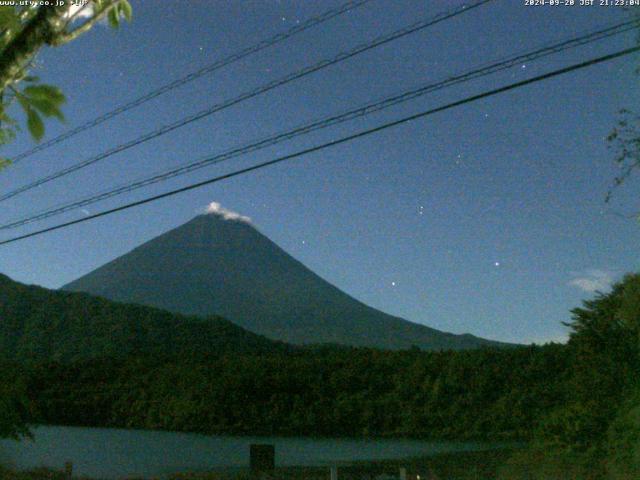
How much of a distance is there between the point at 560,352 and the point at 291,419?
33.8 feet

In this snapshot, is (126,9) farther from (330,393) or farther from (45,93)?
(330,393)

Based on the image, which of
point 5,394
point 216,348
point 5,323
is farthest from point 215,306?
→ point 5,394

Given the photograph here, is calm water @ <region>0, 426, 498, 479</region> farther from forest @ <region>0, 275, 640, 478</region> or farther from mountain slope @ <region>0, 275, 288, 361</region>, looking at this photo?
mountain slope @ <region>0, 275, 288, 361</region>

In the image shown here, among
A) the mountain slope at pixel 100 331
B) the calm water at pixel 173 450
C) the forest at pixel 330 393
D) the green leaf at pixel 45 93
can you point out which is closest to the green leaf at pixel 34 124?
the green leaf at pixel 45 93

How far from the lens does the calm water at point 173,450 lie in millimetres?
20781

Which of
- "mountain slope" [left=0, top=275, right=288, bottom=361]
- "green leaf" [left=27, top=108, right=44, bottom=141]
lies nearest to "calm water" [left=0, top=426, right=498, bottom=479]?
"green leaf" [left=27, top=108, right=44, bottom=141]

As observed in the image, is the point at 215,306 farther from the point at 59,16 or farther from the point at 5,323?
the point at 59,16

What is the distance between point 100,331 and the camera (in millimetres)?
49938

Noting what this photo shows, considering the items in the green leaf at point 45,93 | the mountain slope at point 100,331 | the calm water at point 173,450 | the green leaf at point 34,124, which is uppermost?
the mountain slope at point 100,331

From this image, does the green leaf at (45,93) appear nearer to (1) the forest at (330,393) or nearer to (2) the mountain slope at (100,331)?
(1) the forest at (330,393)

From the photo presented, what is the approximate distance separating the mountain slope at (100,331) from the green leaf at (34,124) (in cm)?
4198

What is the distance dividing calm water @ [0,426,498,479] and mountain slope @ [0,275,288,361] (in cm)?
1688

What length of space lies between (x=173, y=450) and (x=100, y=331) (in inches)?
1072

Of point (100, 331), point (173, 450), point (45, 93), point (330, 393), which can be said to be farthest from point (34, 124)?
point (100, 331)
